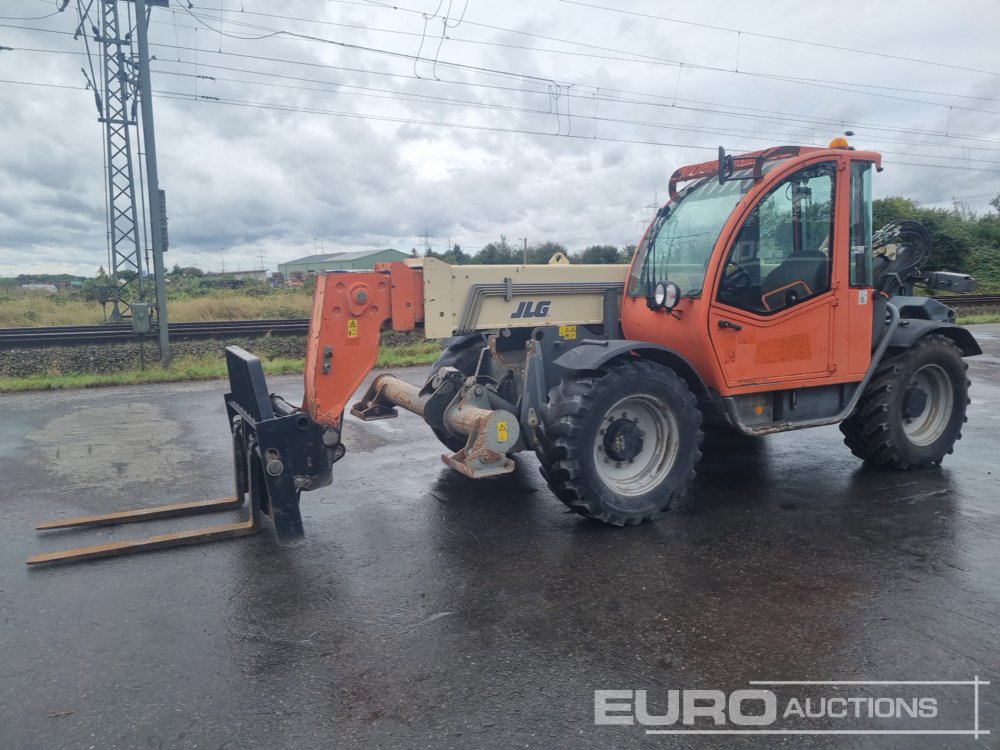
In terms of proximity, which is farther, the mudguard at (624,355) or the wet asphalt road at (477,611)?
the mudguard at (624,355)

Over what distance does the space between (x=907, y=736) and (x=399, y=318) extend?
3730 millimetres

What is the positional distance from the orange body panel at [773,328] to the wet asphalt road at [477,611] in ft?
3.36

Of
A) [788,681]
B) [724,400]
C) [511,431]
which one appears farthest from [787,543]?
[511,431]

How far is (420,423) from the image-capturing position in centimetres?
854

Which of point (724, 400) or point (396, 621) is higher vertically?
point (724, 400)

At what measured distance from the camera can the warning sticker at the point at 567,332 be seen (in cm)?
573

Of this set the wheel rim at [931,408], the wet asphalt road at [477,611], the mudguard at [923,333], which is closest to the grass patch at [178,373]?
the wet asphalt road at [477,611]

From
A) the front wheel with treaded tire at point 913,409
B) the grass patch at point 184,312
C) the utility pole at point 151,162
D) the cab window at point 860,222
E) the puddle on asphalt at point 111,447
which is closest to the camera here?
the cab window at point 860,222

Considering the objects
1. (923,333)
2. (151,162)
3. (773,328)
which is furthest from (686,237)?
(151,162)

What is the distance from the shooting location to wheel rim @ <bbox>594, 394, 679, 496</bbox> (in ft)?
16.6

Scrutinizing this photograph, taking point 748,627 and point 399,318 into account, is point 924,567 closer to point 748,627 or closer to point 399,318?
point 748,627

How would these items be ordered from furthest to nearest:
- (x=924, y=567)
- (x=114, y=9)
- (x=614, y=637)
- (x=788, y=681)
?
1. (x=114, y=9)
2. (x=924, y=567)
3. (x=614, y=637)
4. (x=788, y=681)

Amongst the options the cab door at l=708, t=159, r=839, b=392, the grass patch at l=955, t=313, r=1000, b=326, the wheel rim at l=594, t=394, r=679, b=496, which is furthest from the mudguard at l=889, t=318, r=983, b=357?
the grass patch at l=955, t=313, r=1000, b=326

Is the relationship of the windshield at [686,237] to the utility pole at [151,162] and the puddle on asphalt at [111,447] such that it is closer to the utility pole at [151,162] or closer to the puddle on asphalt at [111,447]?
the puddle on asphalt at [111,447]
